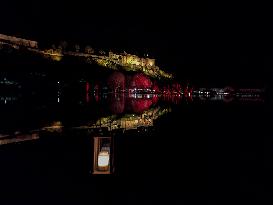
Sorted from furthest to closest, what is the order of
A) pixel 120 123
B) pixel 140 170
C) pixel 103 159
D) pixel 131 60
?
pixel 131 60
pixel 120 123
pixel 140 170
pixel 103 159

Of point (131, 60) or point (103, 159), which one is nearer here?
point (103, 159)

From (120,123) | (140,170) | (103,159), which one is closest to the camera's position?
(103,159)

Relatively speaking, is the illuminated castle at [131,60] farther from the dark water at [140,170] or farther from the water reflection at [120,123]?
the dark water at [140,170]

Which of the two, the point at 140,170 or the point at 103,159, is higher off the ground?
the point at 103,159

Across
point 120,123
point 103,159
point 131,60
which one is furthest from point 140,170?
point 131,60

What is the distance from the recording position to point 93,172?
3.05 m

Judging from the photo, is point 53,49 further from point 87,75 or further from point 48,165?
point 48,165

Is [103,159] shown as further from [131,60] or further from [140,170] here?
[131,60]

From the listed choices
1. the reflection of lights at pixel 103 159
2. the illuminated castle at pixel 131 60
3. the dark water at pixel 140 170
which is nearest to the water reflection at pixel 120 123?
the dark water at pixel 140 170

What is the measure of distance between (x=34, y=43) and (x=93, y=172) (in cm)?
3484

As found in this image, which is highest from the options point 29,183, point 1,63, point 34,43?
point 34,43

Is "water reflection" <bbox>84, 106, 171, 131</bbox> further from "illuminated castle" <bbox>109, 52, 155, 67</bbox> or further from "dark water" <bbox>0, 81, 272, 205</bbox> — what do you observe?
"illuminated castle" <bbox>109, 52, 155, 67</bbox>

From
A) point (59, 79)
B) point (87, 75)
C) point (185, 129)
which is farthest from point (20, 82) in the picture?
point (185, 129)

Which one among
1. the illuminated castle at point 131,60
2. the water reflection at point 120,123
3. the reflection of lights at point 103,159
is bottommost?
the water reflection at point 120,123
